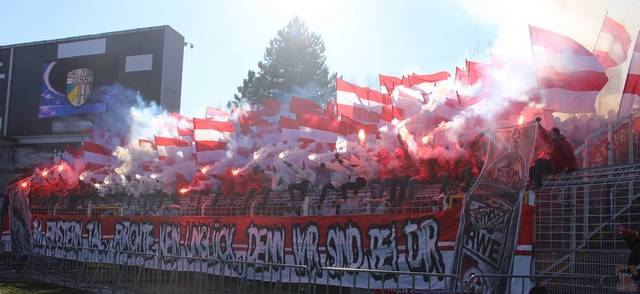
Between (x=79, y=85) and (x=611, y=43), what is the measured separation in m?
30.6

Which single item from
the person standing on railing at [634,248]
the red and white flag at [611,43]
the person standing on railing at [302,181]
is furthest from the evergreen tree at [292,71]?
the person standing on railing at [634,248]

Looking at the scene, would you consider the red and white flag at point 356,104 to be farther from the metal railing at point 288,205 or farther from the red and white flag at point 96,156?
the red and white flag at point 96,156

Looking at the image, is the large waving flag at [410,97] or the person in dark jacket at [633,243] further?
the large waving flag at [410,97]

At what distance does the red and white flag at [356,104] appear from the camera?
15.4m

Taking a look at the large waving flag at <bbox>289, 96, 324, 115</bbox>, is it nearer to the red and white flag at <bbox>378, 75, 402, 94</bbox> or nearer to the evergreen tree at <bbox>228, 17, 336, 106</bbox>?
the red and white flag at <bbox>378, 75, 402, 94</bbox>

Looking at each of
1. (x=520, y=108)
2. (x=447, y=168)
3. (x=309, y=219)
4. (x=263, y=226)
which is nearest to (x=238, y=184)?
(x=263, y=226)

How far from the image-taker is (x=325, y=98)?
44594 millimetres

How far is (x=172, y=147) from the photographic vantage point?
19844 millimetres

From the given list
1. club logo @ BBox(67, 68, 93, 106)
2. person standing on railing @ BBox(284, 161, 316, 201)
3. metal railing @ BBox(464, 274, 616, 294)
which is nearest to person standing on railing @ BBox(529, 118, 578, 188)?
metal railing @ BBox(464, 274, 616, 294)

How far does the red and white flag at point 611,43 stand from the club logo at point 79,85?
29.6 meters

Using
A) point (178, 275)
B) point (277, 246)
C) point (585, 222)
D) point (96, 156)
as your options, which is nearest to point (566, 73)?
point (585, 222)

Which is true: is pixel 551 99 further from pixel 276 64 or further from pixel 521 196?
pixel 276 64

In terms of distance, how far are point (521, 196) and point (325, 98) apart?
3586 centimetres

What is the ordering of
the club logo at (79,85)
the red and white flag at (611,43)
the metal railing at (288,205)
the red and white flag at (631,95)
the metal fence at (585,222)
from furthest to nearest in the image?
the club logo at (79,85), the metal railing at (288,205), the red and white flag at (611,43), the red and white flag at (631,95), the metal fence at (585,222)
